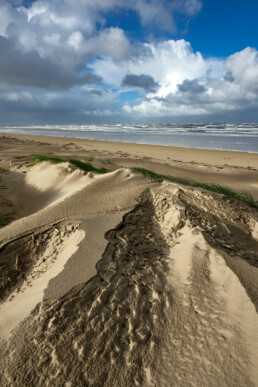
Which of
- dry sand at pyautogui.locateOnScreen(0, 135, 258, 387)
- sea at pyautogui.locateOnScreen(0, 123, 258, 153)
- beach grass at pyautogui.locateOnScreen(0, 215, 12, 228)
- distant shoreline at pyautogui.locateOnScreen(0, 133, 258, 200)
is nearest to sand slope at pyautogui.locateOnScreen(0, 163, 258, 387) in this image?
dry sand at pyautogui.locateOnScreen(0, 135, 258, 387)

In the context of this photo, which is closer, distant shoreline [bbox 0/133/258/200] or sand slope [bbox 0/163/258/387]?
sand slope [bbox 0/163/258/387]

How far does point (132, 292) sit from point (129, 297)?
50 mm

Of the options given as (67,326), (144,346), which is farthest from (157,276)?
(67,326)

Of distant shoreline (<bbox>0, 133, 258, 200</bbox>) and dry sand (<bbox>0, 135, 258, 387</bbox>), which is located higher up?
dry sand (<bbox>0, 135, 258, 387</bbox>)

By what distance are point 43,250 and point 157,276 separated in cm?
111

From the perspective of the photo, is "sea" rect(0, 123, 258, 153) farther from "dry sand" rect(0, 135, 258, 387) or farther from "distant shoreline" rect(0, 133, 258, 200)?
"dry sand" rect(0, 135, 258, 387)

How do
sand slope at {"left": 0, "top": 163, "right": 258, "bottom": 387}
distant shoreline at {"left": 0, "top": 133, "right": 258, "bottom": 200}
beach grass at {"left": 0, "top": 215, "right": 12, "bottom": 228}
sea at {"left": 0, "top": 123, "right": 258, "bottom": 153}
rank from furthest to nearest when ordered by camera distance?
1. sea at {"left": 0, "top": 123, "right": 258, "bottom": 153}
2. distant shoreline at {"left": 0, "top": 133, "right": 258, "bottom": 200}
3. beach grass at {"left": 0, "top": 215, "right": 12, "bottom": 228}
4. sand slope at {"left": 0, "top": 163, "right": 258, "bottom": 387}

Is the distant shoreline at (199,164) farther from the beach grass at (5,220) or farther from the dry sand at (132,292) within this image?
the dry sand at (132,292)

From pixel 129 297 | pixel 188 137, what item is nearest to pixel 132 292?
pixel 129 297

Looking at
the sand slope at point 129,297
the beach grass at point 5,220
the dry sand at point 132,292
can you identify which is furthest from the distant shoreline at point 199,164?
the sand slope at point 129,297

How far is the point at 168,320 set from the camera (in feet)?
4.84

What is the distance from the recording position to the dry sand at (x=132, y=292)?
1.20m

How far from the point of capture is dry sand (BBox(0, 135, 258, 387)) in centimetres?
120

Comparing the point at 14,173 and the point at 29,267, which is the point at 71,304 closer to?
the point at 29,267
